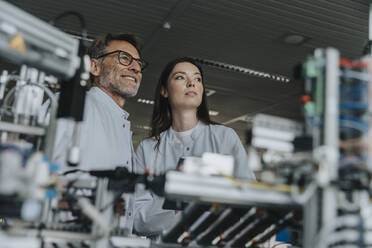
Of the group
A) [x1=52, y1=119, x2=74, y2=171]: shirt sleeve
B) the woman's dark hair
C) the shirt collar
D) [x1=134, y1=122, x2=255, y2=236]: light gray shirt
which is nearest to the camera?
[x1=52, y1=119, x2=74, y2=171]: shirt sleeve

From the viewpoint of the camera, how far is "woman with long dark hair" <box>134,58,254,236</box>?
2.33 m

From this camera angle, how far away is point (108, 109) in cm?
230

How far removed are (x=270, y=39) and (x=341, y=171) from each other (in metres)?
4.15

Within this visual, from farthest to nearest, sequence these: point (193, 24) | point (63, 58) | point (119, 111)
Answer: point (193, 24), point (119, 111), point (63, 58)

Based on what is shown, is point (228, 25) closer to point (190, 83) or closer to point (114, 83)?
point (190, 83)

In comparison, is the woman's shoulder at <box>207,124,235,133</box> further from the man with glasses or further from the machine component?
the machine component

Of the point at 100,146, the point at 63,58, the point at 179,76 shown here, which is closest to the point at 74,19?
the point at 179,76

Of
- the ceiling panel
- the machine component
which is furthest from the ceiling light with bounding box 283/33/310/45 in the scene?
the machine component

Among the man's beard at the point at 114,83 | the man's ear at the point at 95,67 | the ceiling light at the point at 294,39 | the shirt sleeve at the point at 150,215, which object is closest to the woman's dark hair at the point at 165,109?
the man's beard at the point at 114,83

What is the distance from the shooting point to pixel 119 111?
2.34m

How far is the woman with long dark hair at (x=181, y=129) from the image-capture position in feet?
7.64

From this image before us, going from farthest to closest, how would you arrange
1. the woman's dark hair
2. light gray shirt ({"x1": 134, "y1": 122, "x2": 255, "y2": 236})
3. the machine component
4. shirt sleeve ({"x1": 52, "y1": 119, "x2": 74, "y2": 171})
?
the woman's dark hair → light gray shirt ({"x1": 134, "y1": 122, "x2": 255, "y2": 236}) → shirt sleeve ({"x1": 52, "y1": 119, "x2": 74, "y2": 171}) → the machine component

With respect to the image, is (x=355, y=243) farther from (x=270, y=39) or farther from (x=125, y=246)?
(x=270, y=39)

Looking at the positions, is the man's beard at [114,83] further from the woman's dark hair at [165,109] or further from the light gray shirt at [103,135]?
the woman's dark hair at [165,109]
